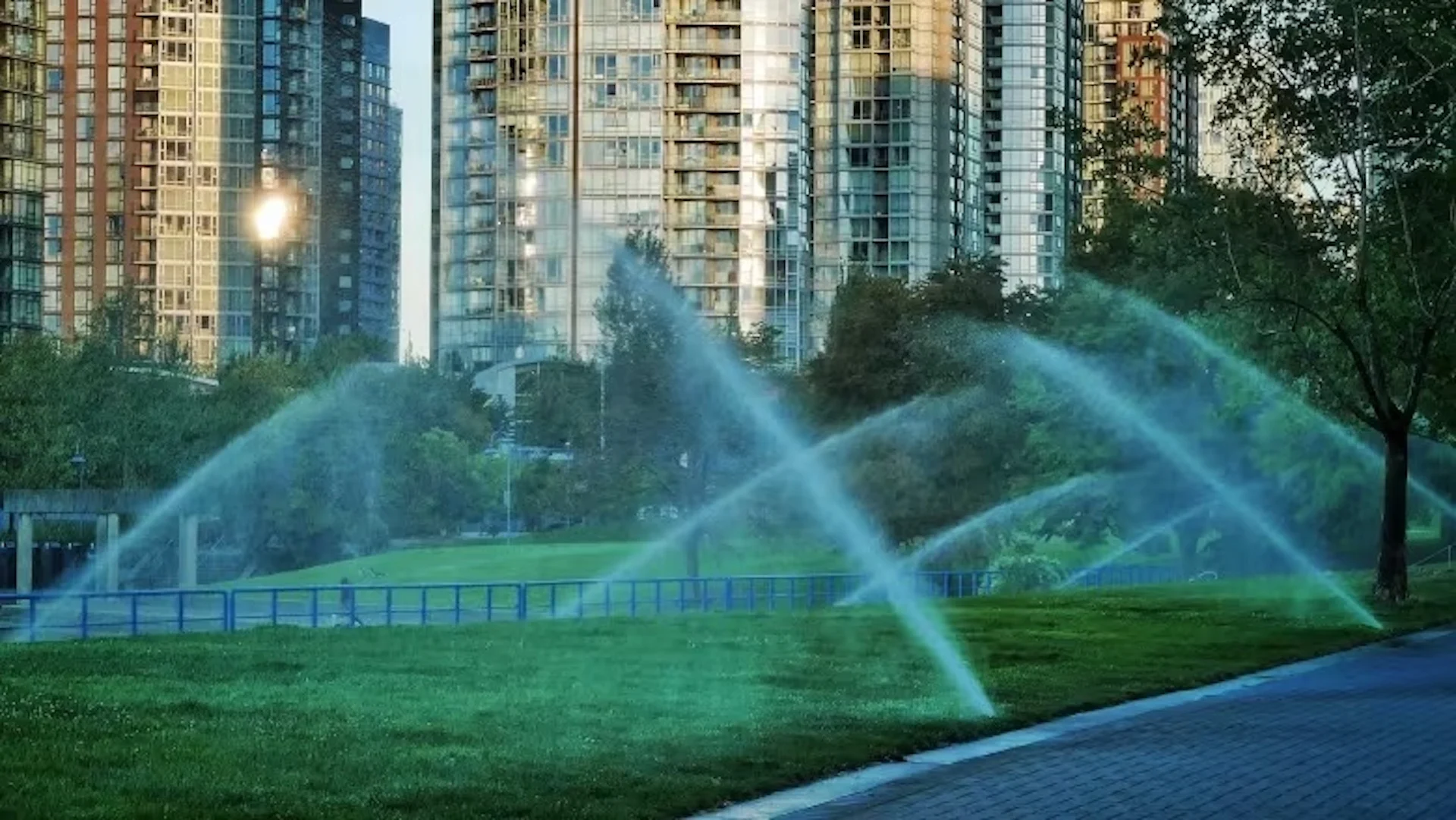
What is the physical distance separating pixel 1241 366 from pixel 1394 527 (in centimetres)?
1744

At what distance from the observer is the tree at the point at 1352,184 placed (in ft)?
163

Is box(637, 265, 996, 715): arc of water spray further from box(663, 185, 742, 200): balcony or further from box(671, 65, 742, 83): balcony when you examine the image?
box(671, 65, 742, 83): balcony

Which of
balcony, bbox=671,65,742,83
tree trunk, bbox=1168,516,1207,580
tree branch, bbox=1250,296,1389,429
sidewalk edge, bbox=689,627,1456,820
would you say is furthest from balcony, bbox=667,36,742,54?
sidewalk edge, bbox=689,627,1456,820

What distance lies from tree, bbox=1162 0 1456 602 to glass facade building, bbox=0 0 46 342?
15185cm

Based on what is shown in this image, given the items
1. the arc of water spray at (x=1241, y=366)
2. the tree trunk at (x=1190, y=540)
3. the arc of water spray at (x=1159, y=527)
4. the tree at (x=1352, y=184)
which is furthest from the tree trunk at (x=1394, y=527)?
the tree trunk at (x=1190, y=540)

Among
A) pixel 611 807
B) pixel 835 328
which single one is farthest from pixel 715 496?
pixel 611 807

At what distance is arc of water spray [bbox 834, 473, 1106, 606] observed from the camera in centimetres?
7619

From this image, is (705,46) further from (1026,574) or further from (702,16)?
(1026,574)

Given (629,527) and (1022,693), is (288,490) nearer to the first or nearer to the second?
(629,527)

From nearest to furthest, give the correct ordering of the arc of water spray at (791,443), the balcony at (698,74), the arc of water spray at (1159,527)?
the arc of water spray at (791,443) → the arc of water spray at (1159,527) → the balcony at (698,74)

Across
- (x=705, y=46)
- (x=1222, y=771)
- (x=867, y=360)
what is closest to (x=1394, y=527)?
(x=1222, y=771)

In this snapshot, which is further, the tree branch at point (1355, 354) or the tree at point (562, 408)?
the tree at point (562, 408)

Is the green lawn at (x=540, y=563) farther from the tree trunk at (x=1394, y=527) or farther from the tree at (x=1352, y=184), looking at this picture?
the tree trunk at (x=1394, y=527)

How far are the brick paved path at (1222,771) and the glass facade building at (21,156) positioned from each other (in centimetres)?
17384
